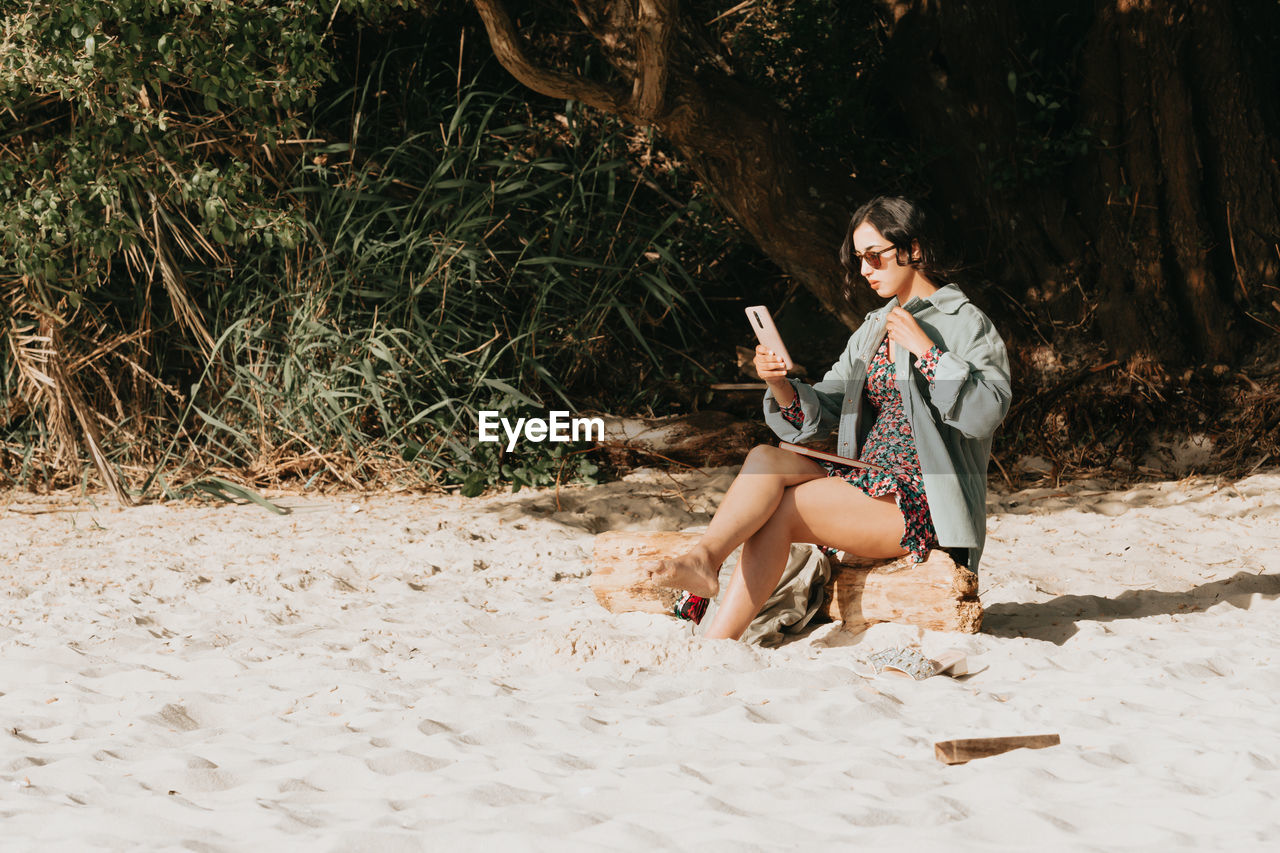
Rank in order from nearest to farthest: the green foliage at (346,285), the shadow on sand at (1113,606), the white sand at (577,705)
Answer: the white sand at (577,705), the shadow on sand at (1113,606), the green foliage at (346,285)

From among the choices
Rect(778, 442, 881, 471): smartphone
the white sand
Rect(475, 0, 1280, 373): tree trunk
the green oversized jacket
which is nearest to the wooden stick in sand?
the white sand

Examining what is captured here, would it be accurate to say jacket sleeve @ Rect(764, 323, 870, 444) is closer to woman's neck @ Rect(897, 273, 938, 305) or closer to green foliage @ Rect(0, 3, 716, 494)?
woman's neck @ Rect(897, 273, 938, 305)

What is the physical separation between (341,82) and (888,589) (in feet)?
15.3

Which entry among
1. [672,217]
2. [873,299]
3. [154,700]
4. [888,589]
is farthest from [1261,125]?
[154,700]

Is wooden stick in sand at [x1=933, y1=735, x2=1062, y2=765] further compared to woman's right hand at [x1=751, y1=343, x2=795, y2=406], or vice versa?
woman's right hand at [x1=751, y1=343, x2=795, y2=406]

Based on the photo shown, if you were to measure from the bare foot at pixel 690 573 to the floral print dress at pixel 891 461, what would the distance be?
45 centimetres

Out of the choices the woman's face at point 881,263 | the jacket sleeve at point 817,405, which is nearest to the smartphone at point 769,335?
the jacket sleeve at point 817,405

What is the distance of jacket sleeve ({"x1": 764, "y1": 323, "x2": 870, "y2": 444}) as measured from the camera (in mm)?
3373

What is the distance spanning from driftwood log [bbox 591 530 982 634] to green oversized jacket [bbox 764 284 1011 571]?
0.12 metres

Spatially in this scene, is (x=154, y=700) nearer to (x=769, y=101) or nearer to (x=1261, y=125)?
(x=769, y=101)

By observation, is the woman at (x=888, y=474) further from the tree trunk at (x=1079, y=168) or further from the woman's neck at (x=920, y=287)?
the tree trunk at (x=1079, y=168)

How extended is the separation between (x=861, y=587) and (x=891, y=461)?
0.37m

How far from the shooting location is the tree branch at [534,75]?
464 cm

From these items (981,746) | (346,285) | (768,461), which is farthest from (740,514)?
(346,285)
